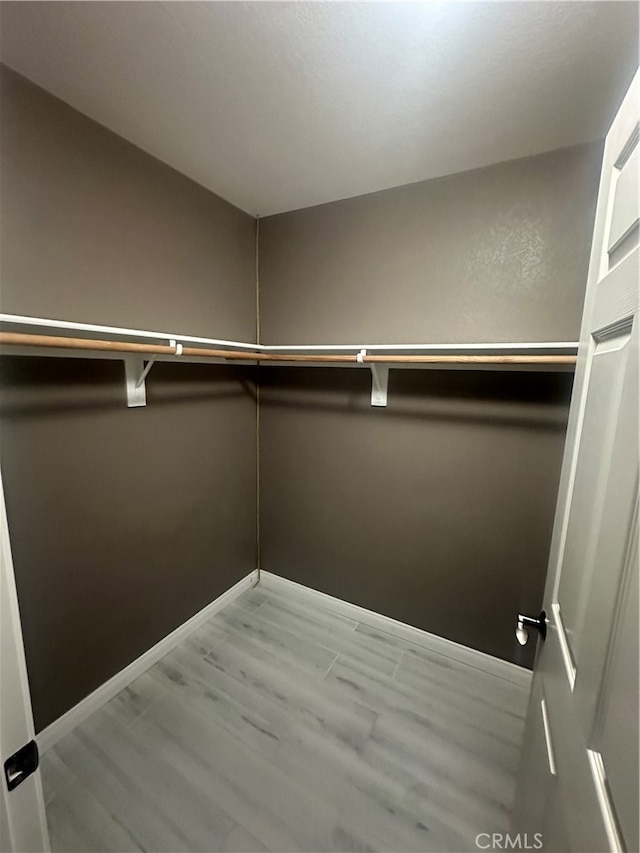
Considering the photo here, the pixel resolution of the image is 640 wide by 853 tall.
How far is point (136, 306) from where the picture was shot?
4.96 ft

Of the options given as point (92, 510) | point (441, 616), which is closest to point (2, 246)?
point (92, 510)

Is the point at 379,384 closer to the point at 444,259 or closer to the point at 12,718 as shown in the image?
the point at 444,259

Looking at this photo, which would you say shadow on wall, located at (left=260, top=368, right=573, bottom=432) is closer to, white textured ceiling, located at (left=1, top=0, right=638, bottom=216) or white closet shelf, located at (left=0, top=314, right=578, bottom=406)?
white closet shelf, located at (left=0, top=314, right=578, bottom=406)

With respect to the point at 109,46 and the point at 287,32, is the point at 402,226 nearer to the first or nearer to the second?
the point at 287,32

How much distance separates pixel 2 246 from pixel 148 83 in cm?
68

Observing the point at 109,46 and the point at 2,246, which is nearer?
the point at 109,46

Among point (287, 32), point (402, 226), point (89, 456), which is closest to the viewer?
point (287, 32)

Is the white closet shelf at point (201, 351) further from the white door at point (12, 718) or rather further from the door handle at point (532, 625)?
the door handle at point (532, 625)

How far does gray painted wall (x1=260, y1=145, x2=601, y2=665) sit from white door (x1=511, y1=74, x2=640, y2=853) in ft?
2.37

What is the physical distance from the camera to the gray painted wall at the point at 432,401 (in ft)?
4.83

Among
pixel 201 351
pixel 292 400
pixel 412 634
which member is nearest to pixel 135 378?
pixel 201 351

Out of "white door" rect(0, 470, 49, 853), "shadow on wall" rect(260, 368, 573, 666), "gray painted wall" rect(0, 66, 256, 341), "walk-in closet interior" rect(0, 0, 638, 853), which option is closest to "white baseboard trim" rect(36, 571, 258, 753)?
"walk-in closet interior" rect(0, 0, 638, 853)

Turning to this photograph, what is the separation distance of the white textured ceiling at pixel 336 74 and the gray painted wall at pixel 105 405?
0.21m

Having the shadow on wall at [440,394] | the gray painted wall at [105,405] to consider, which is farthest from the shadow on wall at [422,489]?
the gray painted wall at [105,405]
